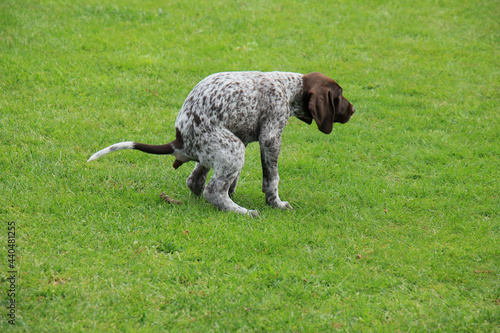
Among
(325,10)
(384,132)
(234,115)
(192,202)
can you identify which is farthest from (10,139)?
(325,10)

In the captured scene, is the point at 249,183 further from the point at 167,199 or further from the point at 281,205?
the point at 167,199

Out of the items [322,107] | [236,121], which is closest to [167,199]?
[236,121]

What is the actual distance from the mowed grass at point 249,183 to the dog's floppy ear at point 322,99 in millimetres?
950

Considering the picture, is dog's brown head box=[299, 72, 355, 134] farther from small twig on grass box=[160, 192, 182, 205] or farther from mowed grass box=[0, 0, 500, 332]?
small twig on grass box=[160, 192, 182, 205]

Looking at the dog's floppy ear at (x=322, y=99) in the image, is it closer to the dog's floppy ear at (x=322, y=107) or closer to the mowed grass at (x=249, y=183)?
the dog's floppy ear at (x=322, y=107)

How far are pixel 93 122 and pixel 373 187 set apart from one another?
3.95 meters

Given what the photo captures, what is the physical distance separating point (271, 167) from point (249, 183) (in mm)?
842

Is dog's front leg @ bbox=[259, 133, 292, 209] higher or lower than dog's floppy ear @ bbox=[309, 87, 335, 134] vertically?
lower

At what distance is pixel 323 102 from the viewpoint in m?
5.67

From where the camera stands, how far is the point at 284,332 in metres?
3.82

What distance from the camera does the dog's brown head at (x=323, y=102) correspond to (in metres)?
5.64

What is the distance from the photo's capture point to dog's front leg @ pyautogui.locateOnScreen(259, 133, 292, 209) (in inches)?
215

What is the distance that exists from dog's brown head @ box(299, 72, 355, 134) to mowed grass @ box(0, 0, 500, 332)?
935 millimetres

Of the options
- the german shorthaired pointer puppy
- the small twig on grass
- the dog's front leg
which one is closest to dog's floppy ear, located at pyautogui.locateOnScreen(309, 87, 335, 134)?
the german shorthaired pointer puppy
